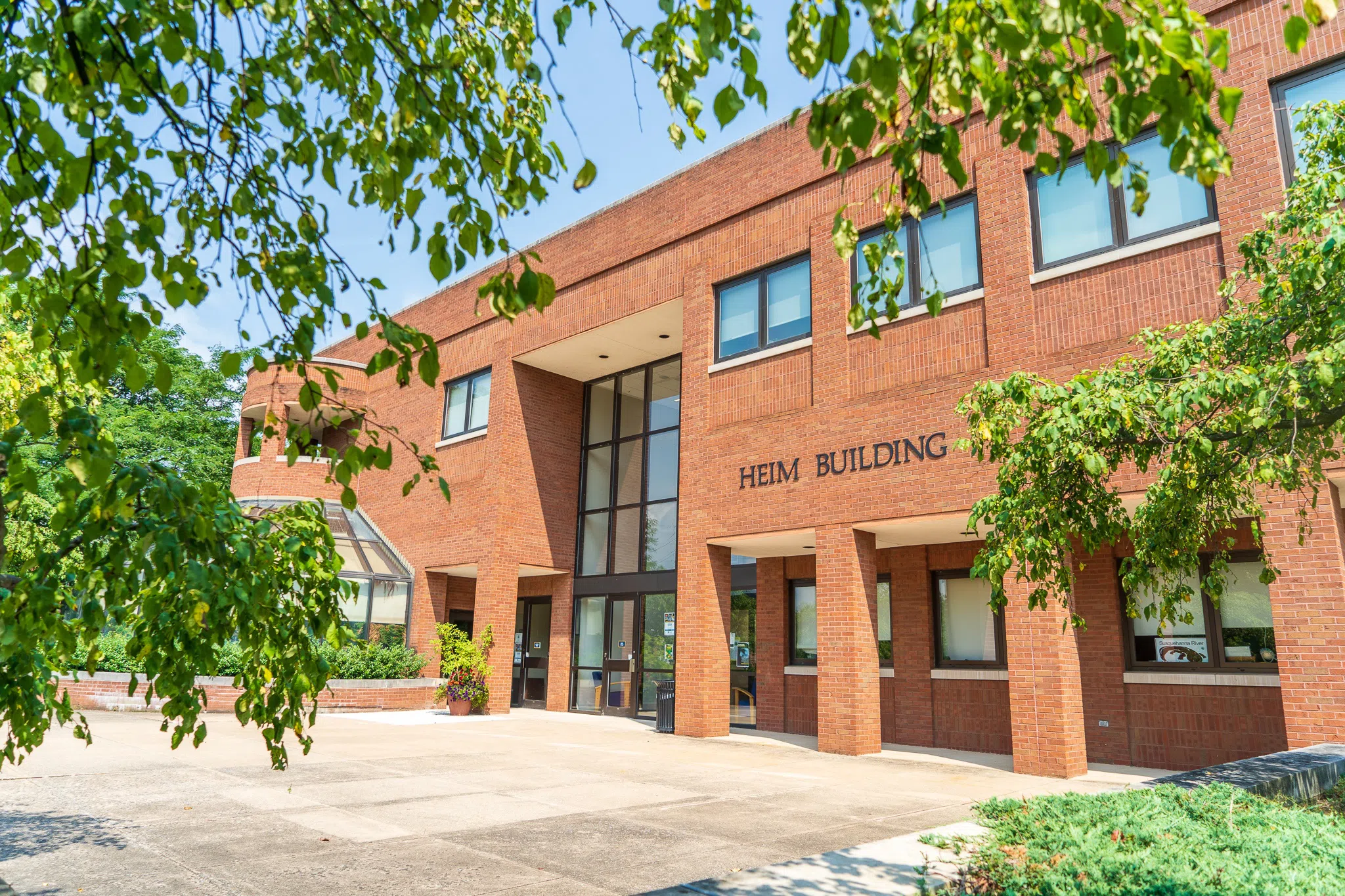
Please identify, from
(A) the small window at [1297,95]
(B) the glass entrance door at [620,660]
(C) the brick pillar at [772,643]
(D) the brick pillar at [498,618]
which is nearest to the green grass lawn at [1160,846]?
(A) the small window at [1297,95]

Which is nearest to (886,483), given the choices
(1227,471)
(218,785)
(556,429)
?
(1227,471)

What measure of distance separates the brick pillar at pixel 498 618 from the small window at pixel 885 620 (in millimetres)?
8716

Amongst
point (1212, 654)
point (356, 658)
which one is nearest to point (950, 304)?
point (1212, 654)

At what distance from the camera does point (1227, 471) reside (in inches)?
246

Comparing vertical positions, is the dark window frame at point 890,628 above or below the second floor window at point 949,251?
below

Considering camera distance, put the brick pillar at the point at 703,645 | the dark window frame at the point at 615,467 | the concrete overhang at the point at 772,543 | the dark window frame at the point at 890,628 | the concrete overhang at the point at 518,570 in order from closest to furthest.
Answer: the concrete overhang at the point at 772,543 → the dark window frame at the point at 890,628 → the brick pillar at the point at 703,645 → the dark window frame at the point at 615,467 → the concrete overhang at the point at 518,570

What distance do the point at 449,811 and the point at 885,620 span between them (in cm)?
945

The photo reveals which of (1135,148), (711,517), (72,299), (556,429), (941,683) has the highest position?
(1135,148)

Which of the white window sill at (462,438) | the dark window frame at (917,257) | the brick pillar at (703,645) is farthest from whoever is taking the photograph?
the white window sill at (462,438)

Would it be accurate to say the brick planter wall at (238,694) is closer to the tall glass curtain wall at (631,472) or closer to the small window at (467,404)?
the tall glass curtain wall at (631,472)

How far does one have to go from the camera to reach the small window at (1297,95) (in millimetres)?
10727

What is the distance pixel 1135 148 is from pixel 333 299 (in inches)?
472

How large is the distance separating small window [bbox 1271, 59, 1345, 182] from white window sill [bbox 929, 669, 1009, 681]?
25.0ft

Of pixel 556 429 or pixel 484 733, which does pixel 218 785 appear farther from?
pixel 556 429
